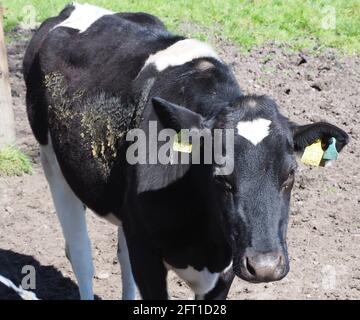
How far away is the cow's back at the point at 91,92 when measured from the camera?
5176 millimetres

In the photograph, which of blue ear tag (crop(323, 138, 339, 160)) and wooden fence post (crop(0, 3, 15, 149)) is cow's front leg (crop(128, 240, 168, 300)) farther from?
wooden fence post (crop(0, 3, 15, 149))

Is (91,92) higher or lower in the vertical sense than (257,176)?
lower

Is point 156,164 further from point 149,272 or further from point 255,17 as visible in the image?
point 255,17

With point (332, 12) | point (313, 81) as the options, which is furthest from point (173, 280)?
point (332, 12)

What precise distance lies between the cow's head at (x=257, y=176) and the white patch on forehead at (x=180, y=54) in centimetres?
69

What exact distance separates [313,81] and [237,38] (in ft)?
5.71

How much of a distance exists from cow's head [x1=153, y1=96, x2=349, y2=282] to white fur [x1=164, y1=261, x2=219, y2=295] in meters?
0.59

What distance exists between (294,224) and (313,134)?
8.73 feet

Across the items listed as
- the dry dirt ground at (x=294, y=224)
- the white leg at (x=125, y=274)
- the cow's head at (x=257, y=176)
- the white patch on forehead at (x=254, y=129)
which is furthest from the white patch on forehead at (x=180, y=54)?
the dry dirt ground at (x=294, y=224)

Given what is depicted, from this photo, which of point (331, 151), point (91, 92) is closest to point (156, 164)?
point (91, 92)

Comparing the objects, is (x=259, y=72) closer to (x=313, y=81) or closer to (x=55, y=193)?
(x=313, y=81)

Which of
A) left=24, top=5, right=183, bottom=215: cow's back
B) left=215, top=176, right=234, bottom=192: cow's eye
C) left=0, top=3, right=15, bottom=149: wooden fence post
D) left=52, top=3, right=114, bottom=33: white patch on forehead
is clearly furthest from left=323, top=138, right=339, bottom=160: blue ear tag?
left=0, top=3, right=15, bottom=149: wooden fence post

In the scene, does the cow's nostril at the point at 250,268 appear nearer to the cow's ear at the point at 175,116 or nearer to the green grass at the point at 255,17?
the cow's ear at the point at 175,116

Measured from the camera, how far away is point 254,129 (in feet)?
13.9
